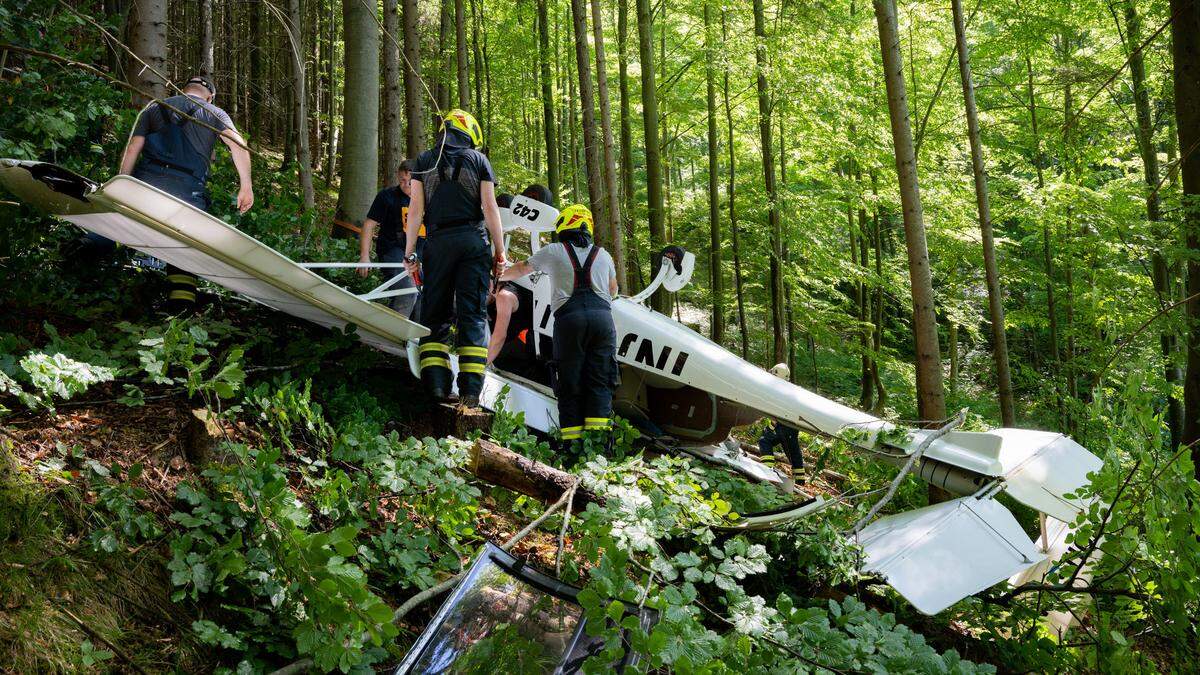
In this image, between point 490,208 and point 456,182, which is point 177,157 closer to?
point 456,182

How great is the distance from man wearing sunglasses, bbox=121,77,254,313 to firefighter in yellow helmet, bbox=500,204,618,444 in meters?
2.06

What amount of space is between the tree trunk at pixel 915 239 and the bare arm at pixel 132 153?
592 cm

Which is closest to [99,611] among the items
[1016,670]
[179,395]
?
[179,395]

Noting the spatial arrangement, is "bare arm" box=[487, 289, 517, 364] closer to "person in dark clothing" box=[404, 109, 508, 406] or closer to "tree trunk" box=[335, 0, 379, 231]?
"person in dark clothing" box=[404, 109, 508, 406]

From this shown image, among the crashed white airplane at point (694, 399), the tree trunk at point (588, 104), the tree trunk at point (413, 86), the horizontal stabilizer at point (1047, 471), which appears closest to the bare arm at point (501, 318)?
the crashed white airplane at point (694, 399)

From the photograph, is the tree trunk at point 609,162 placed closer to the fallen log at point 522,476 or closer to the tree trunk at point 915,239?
the tree trunk at point 915,239

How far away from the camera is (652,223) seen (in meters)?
13.7

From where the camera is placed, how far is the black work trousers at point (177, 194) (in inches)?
→ 200

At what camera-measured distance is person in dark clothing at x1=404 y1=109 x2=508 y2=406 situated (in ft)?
17.1

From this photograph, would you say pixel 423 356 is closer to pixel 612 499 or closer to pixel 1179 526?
pixel 612 499

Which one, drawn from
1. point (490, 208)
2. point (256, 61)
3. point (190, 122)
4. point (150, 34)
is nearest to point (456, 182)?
point (490, 208)

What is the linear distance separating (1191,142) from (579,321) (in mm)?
4929

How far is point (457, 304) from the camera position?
522cm

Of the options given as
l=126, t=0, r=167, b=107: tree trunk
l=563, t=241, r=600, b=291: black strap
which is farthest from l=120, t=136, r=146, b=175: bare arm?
l=563, t=241, r=600, b=291: black strap
